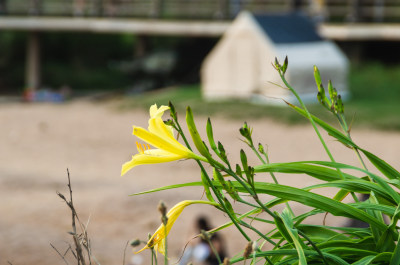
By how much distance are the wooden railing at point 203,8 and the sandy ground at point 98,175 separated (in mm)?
3495

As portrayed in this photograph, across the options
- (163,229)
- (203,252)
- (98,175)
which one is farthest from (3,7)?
(163,229)

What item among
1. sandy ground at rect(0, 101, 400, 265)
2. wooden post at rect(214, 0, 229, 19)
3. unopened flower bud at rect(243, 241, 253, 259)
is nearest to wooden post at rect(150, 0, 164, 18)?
wooden post at rect(214, 0, 229, 19)

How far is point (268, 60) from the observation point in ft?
49.3

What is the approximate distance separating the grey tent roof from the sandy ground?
2592 millimetres

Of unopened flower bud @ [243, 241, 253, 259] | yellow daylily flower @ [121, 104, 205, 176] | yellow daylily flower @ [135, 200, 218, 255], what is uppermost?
yellow daylily flower @ [121, 104, 205, 176]

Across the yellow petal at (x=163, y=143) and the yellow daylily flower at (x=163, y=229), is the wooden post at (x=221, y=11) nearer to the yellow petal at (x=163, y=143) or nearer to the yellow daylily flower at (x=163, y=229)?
the yellow daylily flower at (x=163, y=229)

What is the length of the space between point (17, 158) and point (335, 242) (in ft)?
35.2

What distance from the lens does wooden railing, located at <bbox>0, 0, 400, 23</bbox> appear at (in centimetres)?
1722

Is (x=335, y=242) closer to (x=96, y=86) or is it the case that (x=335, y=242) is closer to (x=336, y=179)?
(x=336, y=179)

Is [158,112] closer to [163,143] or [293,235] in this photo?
[163,143]

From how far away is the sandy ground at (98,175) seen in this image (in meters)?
7.33

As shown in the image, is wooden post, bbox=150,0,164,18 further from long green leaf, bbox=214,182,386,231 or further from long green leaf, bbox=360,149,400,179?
long green leaf, bbox=214,182,386,231

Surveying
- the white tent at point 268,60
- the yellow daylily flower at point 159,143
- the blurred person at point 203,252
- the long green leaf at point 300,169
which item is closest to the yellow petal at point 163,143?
the yellow daylily flower at point 159,143

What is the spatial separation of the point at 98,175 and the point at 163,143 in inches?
358
